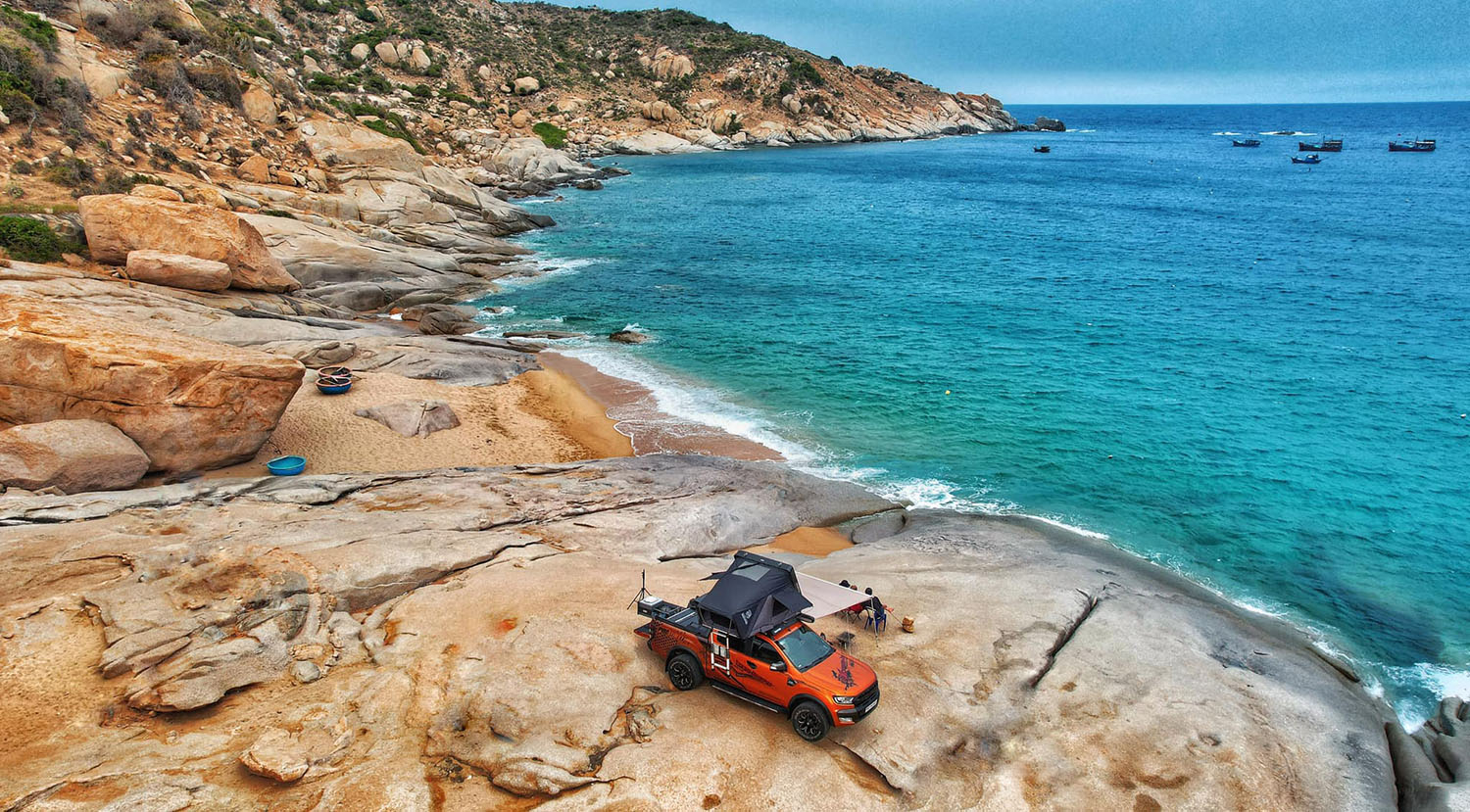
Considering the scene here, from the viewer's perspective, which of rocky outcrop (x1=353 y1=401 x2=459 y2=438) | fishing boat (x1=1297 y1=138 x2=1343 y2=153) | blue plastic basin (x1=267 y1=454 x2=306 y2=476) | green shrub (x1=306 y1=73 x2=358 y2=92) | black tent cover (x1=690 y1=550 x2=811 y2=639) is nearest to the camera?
black tent cover (x1=690 y1=550 x2=811 y2=639)

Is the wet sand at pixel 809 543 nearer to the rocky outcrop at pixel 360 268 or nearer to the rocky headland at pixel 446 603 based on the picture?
the rocky headland at pixel 446 603

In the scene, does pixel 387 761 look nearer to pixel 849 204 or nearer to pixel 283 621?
→ pixel 283 621

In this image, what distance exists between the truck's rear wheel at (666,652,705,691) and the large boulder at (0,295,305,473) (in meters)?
16.6

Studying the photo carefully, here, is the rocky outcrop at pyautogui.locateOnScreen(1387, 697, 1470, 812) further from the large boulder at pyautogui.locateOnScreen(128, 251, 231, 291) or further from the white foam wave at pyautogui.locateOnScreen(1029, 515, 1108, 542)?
the large boulder at pyautogui.locateOnScreen(128, 251, 231, 291)

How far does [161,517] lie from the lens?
16.9m

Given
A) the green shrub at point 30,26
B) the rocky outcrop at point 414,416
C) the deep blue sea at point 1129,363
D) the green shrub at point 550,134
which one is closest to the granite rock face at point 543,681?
the deep blue sea at point 1129,363

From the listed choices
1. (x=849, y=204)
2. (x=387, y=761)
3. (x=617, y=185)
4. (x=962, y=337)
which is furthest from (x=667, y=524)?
(x=617, y=185)

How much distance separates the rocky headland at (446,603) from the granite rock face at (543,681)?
6 cm

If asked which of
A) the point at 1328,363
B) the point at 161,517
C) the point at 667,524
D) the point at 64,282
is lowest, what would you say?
the point at 1328,363

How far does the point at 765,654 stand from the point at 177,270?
31.5 metres

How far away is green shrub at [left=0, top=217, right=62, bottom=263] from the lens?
97.6 ft

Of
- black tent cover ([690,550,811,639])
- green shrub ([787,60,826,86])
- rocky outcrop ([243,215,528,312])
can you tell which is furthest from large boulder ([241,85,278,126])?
green shrub ([787,60,826,86])

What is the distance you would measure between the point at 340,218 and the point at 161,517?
41.8 m

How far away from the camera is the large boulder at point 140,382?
2025cm
